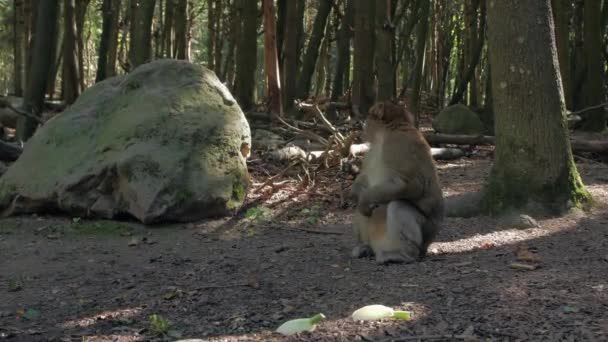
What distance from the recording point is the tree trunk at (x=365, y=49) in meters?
12.4

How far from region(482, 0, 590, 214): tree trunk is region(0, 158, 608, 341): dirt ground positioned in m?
0.29

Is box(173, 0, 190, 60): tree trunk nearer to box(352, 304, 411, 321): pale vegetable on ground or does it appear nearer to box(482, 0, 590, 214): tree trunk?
box(482, 0, 590, 214): tree trunk

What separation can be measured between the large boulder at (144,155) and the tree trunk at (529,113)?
297 centimetres

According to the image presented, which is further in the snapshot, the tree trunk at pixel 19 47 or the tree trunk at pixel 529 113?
the tree trunk at pixel 19 47

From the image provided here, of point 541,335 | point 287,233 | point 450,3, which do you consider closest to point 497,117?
point 287,233

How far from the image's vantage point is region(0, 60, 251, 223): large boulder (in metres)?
7.91

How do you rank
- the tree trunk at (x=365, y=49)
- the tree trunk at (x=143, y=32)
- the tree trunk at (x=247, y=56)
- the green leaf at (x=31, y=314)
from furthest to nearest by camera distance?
the tree trunk at (x=247, y=56)
the tree trunk at (x=365, y=49)
the tree trunk at (x=143, y=32)
the green leaf at (x=31, y=314)

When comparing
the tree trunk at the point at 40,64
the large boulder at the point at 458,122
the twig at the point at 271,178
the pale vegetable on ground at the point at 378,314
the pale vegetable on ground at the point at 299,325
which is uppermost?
the tree trunk at the point at 40,64

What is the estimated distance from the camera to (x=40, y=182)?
8203 mm

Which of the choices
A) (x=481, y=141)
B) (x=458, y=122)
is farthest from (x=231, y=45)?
(x=481, y=141)

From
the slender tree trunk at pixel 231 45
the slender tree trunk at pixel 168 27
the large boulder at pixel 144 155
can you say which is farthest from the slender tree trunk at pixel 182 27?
the large boulder at pixel 144 155

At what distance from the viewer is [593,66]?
14258 millimetres

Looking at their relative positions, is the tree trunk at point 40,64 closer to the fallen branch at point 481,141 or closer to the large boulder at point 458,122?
the fallen branch at point 481,141

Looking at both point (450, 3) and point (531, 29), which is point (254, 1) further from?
point (450, 3)
